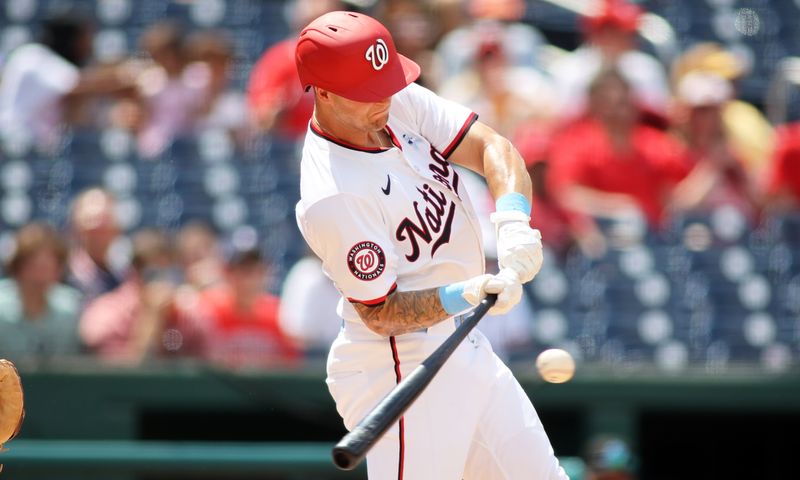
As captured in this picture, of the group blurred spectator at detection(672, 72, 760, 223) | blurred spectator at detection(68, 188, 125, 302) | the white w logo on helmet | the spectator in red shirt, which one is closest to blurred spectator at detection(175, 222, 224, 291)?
blurred spectator at detection(68, 188, 125, 302)

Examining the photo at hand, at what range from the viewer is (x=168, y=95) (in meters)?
7.94

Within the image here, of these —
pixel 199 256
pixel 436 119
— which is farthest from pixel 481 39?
pixel 436 119

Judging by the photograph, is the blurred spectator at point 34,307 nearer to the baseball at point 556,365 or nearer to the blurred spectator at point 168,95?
the blurred spectator at point 168,95

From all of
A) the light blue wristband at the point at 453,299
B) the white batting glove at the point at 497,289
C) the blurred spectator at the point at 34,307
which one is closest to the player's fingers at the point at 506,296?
the white batting glove at the point at 497,289

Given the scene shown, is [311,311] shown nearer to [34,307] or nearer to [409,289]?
[34,307]

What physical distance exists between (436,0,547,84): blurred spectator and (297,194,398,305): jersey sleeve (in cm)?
433

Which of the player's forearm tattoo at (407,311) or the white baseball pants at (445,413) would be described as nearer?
the player's forearm tattoo at (407,311)

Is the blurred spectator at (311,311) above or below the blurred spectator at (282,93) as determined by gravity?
below

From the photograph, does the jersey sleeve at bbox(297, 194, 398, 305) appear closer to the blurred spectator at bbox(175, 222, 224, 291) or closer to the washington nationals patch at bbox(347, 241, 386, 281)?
the washington nationals patch at bbox(347, 241, 386, 281)

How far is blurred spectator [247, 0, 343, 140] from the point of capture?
7629 mm

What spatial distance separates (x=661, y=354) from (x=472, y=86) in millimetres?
1987

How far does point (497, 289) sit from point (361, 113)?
25.2 inches

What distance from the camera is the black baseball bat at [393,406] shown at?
303 cm

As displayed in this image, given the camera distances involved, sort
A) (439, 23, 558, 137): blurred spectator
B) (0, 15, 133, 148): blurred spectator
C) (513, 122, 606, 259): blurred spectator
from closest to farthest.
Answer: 1. (513, 122, 606, 259): blurred spectator
2. (439, 23, 558, 137): blurred spectator
3. (0, 15, 133, 148): blurred spectator
